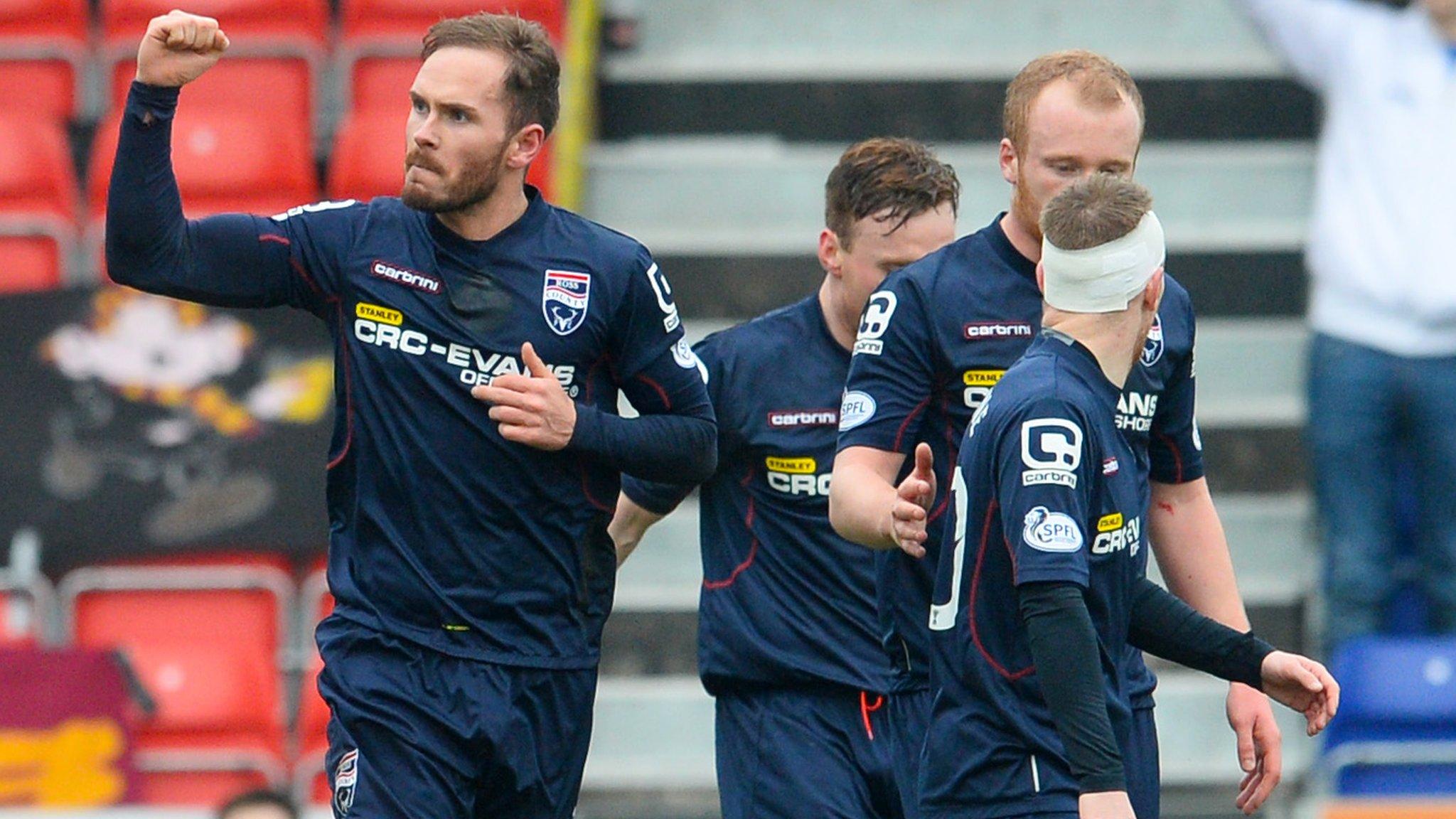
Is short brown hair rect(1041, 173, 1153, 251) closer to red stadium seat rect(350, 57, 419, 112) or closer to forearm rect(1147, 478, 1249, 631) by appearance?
forearm rect(1147, 478, 1249, 631)

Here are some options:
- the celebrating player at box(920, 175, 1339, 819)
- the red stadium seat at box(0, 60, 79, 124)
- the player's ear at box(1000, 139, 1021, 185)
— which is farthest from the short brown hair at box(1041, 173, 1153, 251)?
the red stadium seat at box(0, 60, 79, 124)

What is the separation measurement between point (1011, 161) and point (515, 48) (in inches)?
37.9

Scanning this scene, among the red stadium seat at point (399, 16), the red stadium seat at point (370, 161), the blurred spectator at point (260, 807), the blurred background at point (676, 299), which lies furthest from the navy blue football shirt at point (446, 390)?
the red stadium seat at point (399, 16)

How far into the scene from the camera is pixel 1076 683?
3.44m

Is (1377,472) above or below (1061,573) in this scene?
below

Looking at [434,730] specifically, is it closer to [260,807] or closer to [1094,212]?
[1094,212]

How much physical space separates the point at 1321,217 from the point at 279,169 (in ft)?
11.9

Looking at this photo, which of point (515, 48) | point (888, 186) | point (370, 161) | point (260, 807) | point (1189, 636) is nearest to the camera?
point (1189, 636)

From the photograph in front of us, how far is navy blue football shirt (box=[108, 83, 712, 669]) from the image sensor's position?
4.21 meters

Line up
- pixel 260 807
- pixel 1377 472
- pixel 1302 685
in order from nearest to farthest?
pixel 1302 685 → pixel 260 807 → pixel 1377 472

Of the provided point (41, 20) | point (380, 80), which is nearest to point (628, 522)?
point (380, 80)

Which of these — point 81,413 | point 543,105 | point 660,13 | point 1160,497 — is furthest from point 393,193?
point 1160,497

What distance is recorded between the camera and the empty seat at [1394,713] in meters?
6.91

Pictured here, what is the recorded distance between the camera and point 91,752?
688 cm
